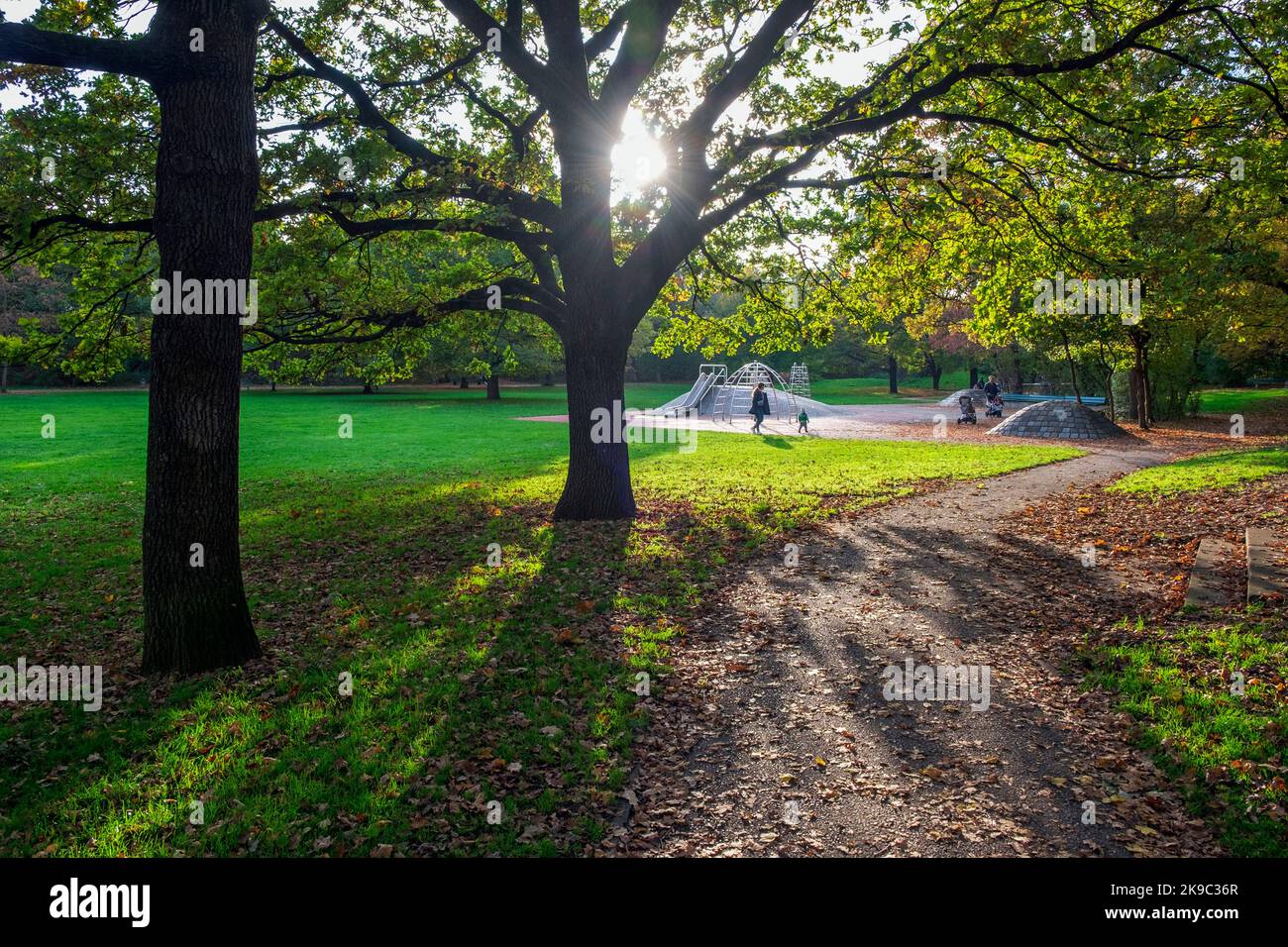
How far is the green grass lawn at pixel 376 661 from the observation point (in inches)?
156

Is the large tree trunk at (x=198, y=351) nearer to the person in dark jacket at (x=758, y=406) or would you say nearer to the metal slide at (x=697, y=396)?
the person in dark jacket at (x=758, y=406)

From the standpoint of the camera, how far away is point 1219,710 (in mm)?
4828

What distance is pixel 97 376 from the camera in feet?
37.8

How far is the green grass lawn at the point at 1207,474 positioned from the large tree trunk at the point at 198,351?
48.1 ft

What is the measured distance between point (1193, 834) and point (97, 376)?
14692mm

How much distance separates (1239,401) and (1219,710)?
42.7 m

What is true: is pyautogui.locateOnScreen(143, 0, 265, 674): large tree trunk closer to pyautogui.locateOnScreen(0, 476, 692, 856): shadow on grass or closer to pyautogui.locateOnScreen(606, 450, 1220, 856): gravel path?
pyautogui.locateOnScreen(0, 476, 692, 856): shadow on grass

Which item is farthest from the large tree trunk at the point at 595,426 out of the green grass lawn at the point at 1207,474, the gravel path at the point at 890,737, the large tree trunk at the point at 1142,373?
the large tree trunk at the point at 1142,373

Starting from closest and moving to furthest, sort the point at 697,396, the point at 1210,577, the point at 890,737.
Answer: the point at 890,737 < the point at 1210,577 < the point at 697,396

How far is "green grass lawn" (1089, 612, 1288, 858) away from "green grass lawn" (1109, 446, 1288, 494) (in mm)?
8198

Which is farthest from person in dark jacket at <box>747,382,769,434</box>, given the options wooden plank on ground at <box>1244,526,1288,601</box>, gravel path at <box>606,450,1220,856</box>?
gravel path at <box>606,450,1220,856</box>

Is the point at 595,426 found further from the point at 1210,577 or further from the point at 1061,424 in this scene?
the point at 1061,424

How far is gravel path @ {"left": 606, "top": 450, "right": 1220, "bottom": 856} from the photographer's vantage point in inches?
148

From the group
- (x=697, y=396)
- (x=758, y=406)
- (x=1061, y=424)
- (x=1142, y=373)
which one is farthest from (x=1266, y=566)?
(x=697, y=396)
